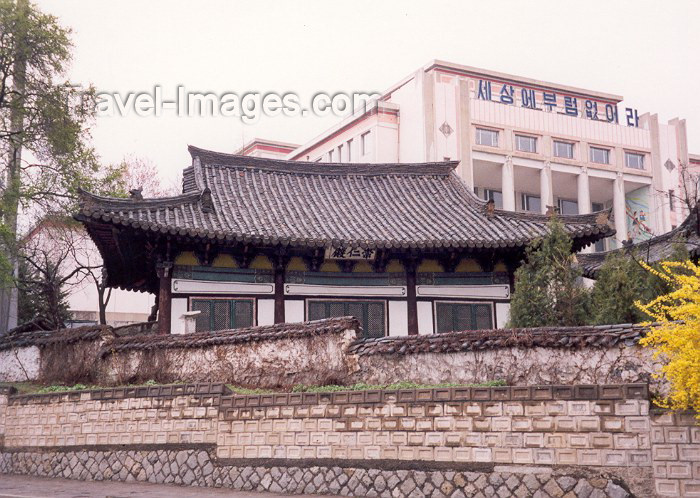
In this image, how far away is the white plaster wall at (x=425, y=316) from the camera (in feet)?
71.1

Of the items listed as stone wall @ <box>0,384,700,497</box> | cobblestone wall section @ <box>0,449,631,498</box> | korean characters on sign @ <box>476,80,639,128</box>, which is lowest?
cobblestone wall section @ <box>0,449,631,498</box>

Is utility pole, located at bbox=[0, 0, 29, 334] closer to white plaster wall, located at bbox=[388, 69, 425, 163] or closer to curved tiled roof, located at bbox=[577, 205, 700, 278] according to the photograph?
curved tiled roof, located at bbox=[577, 205, 700, 278]

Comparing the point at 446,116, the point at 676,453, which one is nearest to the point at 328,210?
the point at 676,453

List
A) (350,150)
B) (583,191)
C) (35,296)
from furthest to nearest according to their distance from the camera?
(350,150), (583,191), (35,296)

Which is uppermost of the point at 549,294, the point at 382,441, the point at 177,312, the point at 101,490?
the point at 549,294

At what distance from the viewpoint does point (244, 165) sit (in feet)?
84.3

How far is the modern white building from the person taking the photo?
50.6 meters

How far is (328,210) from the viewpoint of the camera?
2327cm

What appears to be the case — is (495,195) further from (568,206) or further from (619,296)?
(619,296)

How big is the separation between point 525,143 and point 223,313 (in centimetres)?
3646

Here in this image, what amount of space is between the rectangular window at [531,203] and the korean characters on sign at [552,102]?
6.02 meters

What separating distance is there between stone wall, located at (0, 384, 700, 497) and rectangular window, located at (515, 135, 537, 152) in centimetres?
4033

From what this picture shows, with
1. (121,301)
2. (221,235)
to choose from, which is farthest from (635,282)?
(121,301)

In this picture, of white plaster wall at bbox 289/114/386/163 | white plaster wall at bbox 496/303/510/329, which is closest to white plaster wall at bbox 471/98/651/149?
white plaster wall at bbox 289/114/386/163
